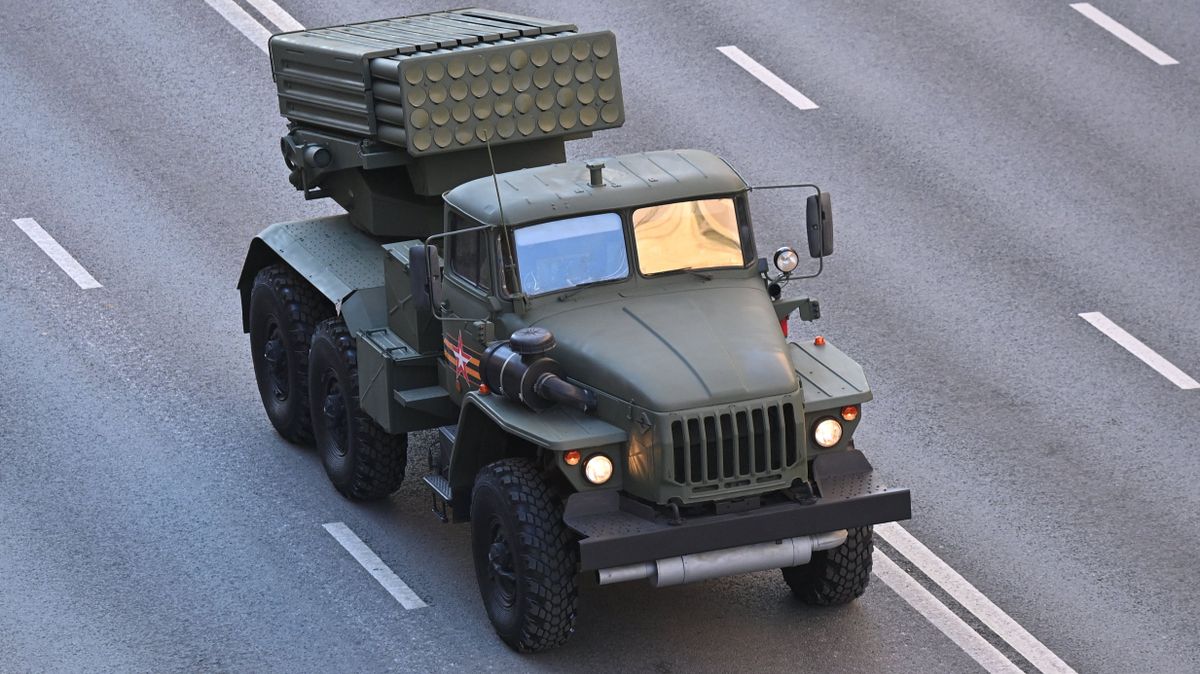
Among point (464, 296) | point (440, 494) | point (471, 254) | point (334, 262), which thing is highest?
point (471, 254)

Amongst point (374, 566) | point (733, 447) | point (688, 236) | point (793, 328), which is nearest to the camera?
point (733, 447)

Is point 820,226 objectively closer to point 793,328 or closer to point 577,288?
point 577,288

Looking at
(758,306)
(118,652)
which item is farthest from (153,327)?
(758,306)

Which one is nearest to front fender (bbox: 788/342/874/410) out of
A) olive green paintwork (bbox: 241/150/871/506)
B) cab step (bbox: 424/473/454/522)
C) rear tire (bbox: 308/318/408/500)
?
olive green paintwork (bbox: 241/150/871/506)

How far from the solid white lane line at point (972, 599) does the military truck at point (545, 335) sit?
0.89 metres

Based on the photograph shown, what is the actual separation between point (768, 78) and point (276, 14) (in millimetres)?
5851

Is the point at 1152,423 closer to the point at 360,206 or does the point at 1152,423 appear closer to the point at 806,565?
the point at 806,565

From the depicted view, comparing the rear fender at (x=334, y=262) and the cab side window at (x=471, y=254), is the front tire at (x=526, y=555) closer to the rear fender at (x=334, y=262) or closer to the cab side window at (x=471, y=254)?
the cab side window at (x=471, y=254)

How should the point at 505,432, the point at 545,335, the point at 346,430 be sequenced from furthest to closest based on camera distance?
the point at 346,430 < the point at 505,432 < the point at 545,335

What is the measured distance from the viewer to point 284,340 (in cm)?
1697

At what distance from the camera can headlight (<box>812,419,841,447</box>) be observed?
1352 centimetres

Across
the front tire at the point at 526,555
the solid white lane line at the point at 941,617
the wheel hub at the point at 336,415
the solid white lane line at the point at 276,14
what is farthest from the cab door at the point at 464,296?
the solid white lane line at the point at 276,14

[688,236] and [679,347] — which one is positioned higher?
[688,236]

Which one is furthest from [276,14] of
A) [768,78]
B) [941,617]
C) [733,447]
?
[733,447]
